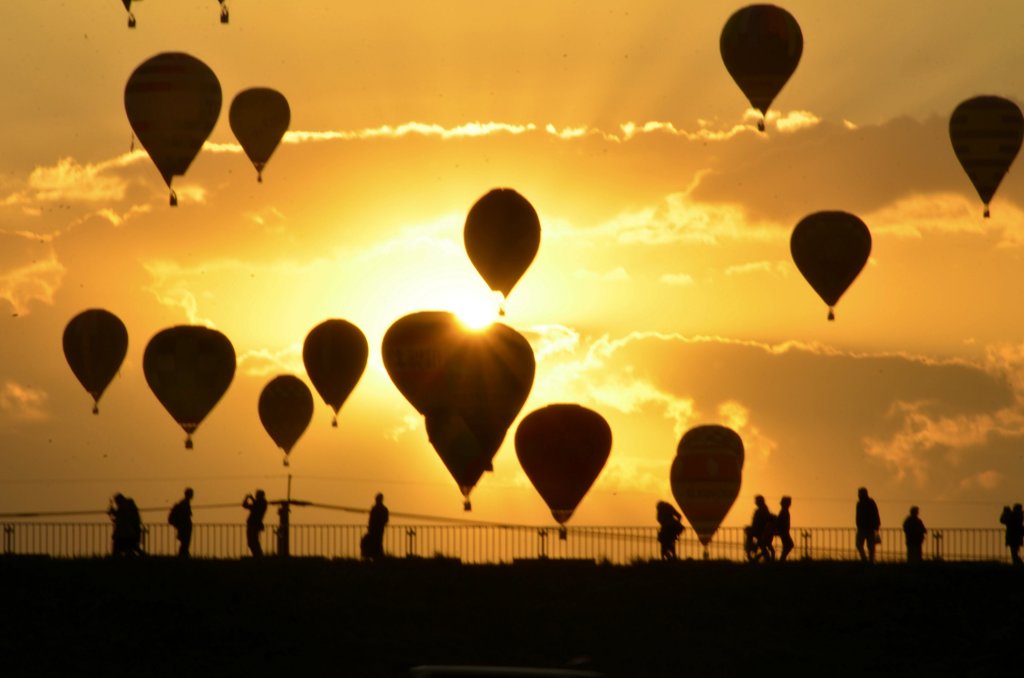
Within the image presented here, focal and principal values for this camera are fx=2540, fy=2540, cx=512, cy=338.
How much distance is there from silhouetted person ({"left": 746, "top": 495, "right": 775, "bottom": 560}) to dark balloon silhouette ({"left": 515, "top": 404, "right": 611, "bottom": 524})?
1325 cm

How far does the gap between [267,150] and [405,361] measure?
1288 centimetres

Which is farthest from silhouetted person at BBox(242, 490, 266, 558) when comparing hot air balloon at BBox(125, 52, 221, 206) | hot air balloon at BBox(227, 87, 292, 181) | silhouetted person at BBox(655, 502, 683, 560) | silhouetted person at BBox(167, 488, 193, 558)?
hot air balloon at BBox(227, 87, 292, 181)

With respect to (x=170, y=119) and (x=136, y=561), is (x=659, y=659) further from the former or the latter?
(x=170, y=119)

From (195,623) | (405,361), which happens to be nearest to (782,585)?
(195,623)

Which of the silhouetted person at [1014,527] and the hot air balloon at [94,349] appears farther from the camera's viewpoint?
the hot air balloon at [94,349]

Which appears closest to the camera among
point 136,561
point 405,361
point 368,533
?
point 136,561

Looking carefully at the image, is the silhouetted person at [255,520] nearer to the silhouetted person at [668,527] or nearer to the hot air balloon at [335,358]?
the silhouetted person at [668,527]

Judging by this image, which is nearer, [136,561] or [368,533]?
[136,561]

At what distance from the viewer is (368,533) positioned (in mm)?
61500

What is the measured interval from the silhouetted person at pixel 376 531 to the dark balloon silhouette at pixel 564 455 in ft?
47.4

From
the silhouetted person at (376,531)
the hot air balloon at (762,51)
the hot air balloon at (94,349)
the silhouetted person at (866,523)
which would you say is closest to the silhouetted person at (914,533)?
the silhouetted person at (866,523)

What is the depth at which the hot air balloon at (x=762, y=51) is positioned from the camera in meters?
80.0

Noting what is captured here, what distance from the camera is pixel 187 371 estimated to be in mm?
A: 75688

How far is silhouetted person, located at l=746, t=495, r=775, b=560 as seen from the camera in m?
62.4
